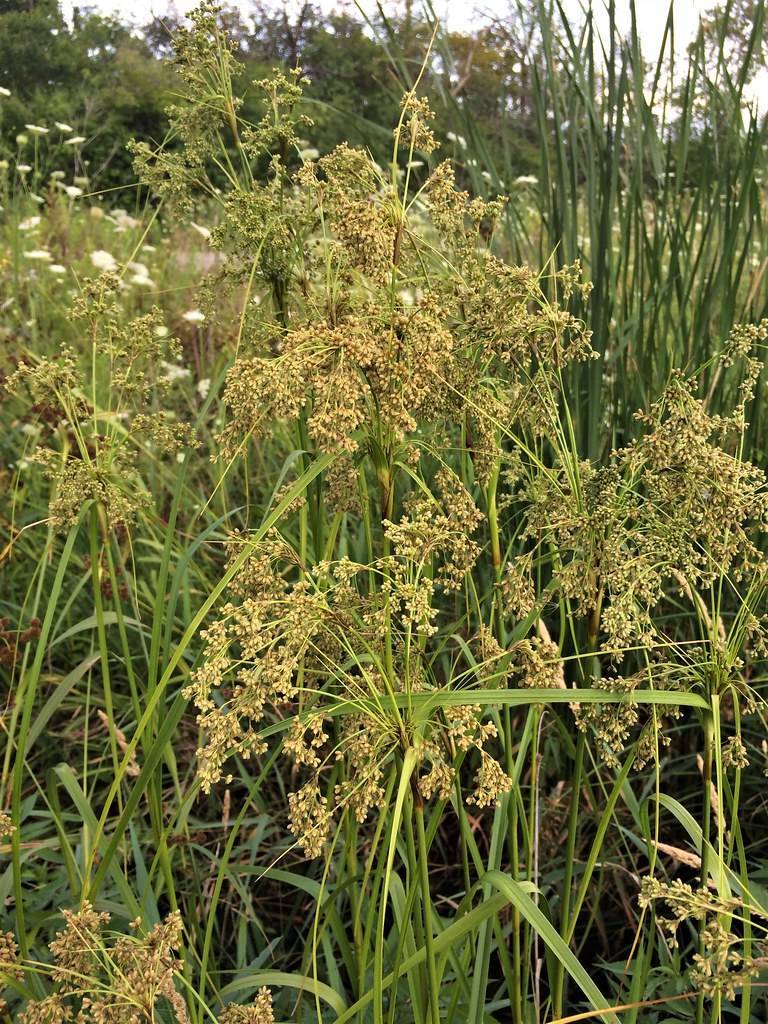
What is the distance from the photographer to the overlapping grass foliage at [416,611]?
45.7 inches

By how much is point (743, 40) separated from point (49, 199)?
5517 mm

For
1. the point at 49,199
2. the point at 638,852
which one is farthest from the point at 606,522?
the point at 49,199

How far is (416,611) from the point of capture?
1094mm

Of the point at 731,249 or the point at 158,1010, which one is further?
the point at 731,249

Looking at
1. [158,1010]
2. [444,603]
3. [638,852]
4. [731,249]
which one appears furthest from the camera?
[444,603]

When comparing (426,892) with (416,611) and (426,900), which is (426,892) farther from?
(416,611)

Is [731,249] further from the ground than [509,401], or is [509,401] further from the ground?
[731,249]

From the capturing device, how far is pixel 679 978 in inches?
68.5

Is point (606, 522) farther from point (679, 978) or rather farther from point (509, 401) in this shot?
point (679, 978)

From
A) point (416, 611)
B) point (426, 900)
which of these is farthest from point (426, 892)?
point (416, 611)

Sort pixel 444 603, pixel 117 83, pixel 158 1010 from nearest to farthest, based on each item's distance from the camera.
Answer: pixel 158 1010 → pixel 444 603 → pixel 117 83

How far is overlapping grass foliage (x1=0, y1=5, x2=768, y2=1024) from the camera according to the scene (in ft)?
3.81

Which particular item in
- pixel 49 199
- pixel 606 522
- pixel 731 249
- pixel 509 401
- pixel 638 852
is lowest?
pixel 638 852

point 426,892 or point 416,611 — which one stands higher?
point 416,611
